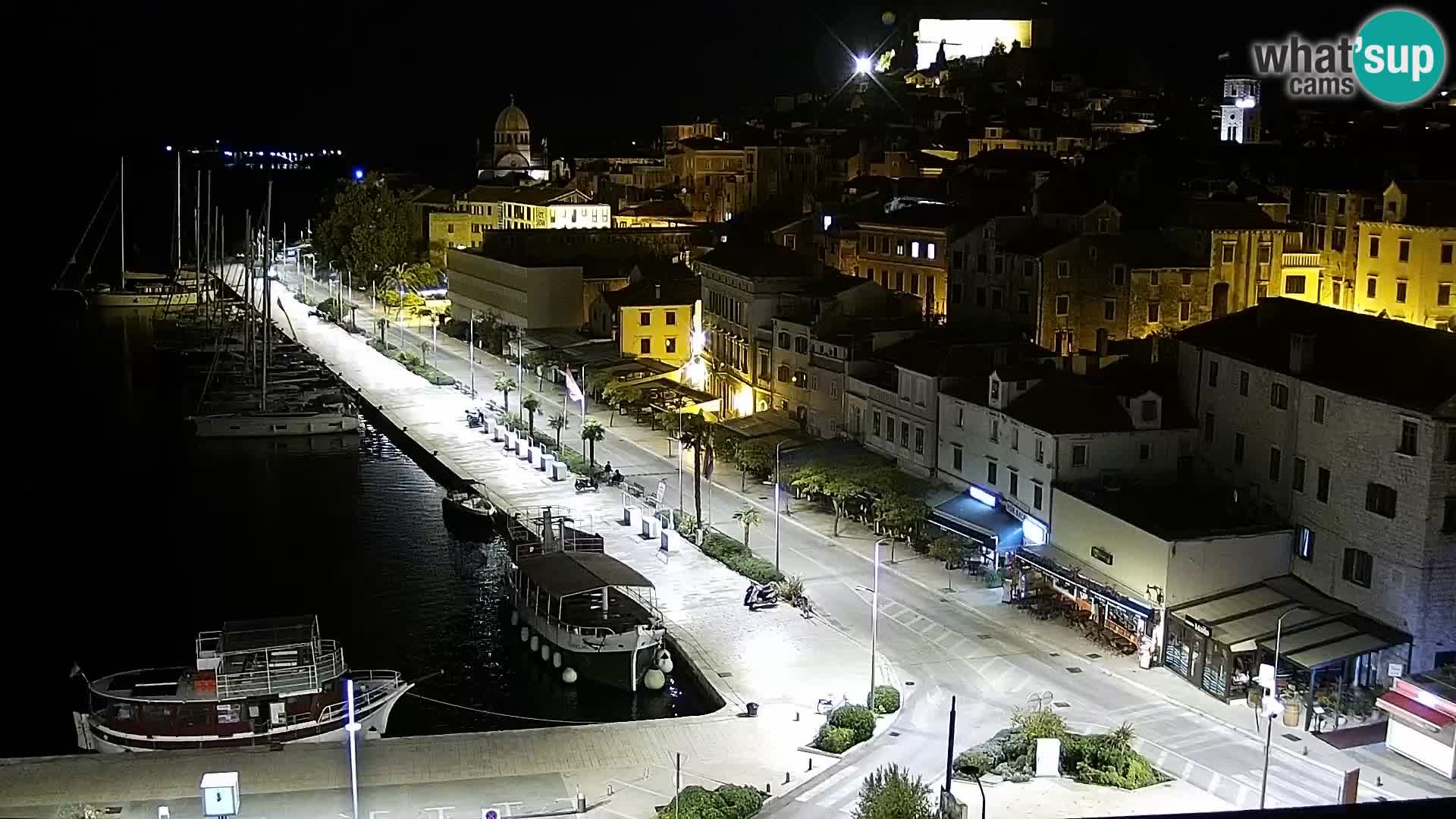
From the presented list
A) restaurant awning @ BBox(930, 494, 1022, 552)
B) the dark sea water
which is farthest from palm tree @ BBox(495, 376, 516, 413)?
restaurant awning @ BBox(930, 494, 1022, 552)

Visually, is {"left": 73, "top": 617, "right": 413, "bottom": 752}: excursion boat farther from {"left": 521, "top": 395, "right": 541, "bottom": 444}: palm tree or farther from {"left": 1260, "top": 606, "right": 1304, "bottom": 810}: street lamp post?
{"left": 521, "top": 395, "right": 541, "bottom": 444}: palm tree

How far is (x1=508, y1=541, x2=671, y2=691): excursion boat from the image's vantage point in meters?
37.3

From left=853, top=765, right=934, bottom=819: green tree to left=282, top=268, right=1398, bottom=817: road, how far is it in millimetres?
3204

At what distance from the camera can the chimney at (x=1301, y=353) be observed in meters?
38.7

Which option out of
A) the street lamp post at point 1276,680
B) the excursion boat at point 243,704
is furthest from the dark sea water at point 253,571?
the street lamp post at point 1276,680

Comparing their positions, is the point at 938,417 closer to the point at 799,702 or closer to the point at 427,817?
the point at 799,702

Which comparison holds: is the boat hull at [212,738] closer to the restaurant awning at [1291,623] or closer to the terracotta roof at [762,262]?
the restaurant awning at [1291,623]

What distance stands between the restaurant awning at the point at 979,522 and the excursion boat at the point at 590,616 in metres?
8.78

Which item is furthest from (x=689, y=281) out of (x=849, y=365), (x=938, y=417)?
(x=938, y=417)

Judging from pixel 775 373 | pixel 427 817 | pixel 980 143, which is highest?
pixel 980 143

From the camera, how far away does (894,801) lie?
23.6 m

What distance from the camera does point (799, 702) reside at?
A: 33312mm

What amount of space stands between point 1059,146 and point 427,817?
82416 millimetres

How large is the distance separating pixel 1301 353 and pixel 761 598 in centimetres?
1456
